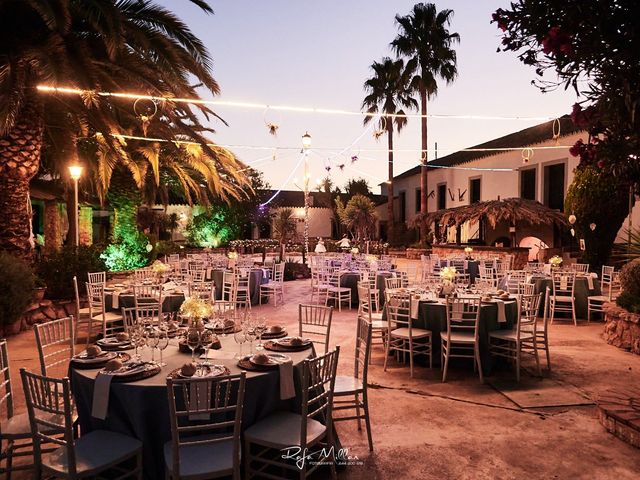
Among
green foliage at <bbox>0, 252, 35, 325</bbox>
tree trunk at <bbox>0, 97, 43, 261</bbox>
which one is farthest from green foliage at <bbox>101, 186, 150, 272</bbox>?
green foliage at <bbox>0, 252, 35, 325</bbox>

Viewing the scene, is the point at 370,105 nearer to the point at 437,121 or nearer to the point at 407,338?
the point at 437,121

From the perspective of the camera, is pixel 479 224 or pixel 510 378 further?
pixel 479 224

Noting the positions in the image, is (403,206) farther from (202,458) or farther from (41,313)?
(202,458)

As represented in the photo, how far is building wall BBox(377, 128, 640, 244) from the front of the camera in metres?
19.0

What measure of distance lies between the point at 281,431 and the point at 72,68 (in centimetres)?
614

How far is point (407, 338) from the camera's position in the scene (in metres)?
5.83

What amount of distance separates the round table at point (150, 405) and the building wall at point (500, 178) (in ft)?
47.4

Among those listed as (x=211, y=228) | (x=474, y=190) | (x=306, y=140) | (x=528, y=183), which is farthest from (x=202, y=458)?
(x=474, y=190)

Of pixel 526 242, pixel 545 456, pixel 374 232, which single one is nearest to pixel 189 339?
pixel 545 456

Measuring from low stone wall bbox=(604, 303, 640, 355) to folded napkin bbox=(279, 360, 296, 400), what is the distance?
17.7ft

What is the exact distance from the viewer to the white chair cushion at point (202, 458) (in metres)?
2.60

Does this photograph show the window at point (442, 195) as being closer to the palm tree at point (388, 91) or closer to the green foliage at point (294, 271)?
the palm tree at point (388, 91)

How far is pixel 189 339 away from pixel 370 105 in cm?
2212

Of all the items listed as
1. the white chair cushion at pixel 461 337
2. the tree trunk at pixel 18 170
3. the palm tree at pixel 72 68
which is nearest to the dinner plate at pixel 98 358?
the white chair cushion at pixel 461 337
